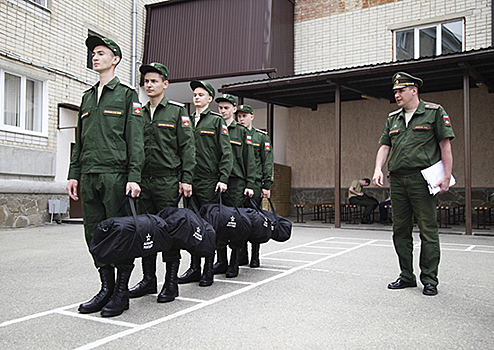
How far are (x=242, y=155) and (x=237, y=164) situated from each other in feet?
0.65

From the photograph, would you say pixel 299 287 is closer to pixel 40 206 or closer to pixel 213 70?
pixel 40 206

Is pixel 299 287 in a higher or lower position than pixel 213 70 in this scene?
lower

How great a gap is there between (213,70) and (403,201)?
11465mm

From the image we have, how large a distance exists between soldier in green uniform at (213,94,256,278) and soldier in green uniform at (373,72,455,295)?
1567 millimetres

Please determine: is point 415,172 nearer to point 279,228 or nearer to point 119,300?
point 279,228

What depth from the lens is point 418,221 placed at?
4492 millimetres

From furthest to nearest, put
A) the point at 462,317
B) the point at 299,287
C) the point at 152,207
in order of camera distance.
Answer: the point at 299,287 < the point at 152,207 < the point at 462,317

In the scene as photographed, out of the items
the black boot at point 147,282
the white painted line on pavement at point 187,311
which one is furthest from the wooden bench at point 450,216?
the black boot at point 147,282

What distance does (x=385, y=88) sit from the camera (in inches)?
505

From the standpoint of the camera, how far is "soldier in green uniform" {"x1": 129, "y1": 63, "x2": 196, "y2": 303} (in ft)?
13.5

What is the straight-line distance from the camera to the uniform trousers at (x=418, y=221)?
14.4 feet

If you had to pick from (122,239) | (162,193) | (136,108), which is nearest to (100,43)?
(136,108)

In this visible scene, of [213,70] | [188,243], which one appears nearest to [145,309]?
[188,243]

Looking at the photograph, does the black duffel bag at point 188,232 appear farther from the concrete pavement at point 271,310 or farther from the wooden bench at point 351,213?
the wooden bench at point 351,213
